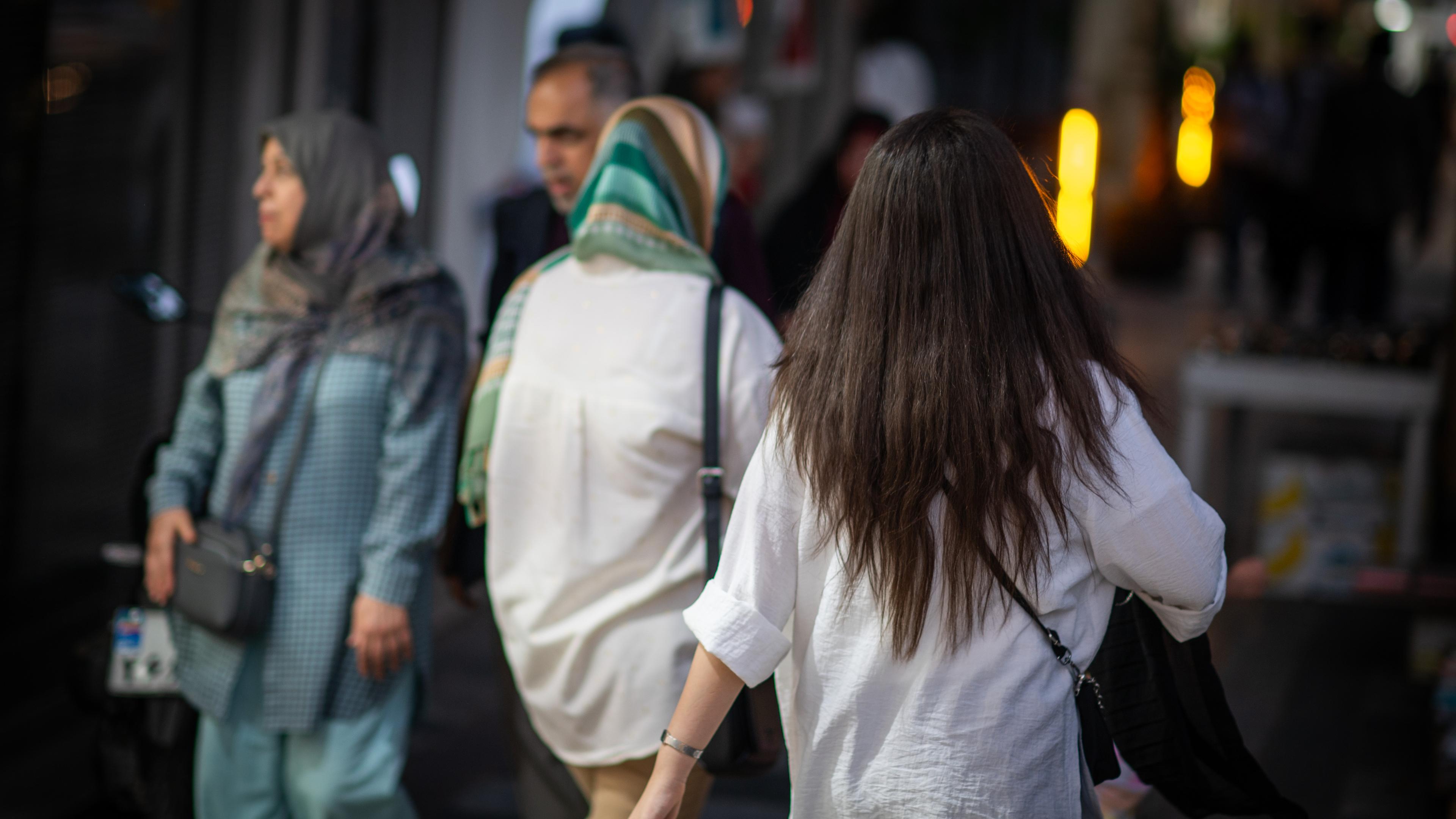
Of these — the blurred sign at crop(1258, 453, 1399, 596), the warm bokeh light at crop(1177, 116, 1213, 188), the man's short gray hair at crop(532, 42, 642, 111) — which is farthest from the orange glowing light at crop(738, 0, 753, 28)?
the warm bokeh light at crop(1177, 116, 1213, 188)

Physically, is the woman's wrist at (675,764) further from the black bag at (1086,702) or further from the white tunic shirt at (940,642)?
the black bag at (1086,702)

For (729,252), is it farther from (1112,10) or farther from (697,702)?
(1112,10)

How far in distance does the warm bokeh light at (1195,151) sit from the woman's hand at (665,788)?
56.8ft

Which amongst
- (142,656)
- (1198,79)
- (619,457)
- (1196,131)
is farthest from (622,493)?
(1198,79)

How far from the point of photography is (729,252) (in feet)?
9.52

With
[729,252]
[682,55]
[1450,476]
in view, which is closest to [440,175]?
[682,55]

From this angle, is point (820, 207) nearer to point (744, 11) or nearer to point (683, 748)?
point (683, 748)

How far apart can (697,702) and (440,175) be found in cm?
519

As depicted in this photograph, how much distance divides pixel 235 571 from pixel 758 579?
4.02 feet

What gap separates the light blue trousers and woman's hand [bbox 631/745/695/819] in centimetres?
101

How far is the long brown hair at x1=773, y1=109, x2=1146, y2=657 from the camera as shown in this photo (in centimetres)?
173

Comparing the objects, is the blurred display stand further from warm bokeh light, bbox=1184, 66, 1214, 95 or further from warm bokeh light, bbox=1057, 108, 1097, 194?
warm bokeh light, bbox=1184, 66, 1214, 95

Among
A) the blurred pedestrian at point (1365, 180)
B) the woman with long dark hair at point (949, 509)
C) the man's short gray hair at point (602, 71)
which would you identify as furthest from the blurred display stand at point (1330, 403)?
the woman with long dark hair at point (949, 509)

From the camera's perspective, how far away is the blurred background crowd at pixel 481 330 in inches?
156
